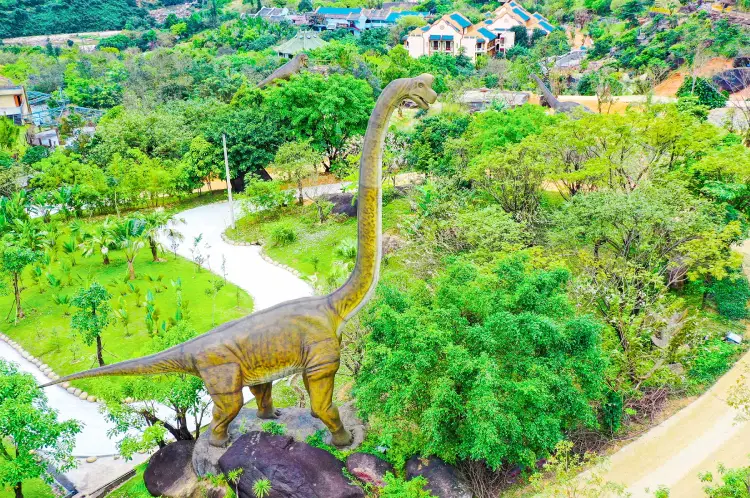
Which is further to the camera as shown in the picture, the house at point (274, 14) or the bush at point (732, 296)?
the house at point (274, 14)

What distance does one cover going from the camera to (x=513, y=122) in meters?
22.2

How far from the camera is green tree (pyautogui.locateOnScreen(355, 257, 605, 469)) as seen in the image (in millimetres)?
9125

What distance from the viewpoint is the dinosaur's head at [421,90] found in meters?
8.44

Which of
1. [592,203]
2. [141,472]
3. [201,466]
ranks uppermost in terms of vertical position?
[592,203]

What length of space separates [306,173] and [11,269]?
11.9 m

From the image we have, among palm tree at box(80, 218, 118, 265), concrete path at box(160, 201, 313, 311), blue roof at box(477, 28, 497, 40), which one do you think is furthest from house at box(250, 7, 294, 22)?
palm tree at box(80, 218, 118, 265)

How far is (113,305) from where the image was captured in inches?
695

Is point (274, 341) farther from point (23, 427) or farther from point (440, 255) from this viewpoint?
point (440, 255)

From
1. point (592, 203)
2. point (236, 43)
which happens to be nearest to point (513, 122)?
point (592, 203)

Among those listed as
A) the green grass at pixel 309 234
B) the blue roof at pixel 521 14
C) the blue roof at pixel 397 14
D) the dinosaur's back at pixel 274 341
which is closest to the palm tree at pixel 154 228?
the green grass at pixel 309 234

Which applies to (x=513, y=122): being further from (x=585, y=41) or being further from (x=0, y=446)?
(x=585, y=41)

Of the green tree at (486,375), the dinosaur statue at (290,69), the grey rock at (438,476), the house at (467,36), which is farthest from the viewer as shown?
the house at (467,36)

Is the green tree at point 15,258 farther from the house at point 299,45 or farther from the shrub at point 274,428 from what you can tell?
the house at point 299,45

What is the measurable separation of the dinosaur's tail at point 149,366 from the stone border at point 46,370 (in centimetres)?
523
